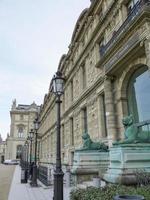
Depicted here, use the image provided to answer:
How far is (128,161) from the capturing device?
7.75 meters

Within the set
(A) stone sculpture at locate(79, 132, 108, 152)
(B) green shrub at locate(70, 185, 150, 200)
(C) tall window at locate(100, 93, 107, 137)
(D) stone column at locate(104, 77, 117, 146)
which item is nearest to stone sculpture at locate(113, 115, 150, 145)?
(B) green shrub at locate(70, 185, 150, 200)

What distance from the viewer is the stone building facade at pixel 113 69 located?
1001 centimetres

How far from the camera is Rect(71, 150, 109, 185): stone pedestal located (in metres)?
11.3

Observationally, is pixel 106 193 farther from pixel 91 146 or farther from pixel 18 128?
pixel 18 128

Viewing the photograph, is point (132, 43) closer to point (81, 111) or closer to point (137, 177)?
point (137, 177)

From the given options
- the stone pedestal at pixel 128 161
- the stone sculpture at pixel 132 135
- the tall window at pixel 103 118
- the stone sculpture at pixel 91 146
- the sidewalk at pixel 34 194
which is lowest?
the sidewalk at pixel 34 194

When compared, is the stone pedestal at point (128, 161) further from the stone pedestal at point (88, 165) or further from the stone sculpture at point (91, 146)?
the stone sculpture at point (91, 146)

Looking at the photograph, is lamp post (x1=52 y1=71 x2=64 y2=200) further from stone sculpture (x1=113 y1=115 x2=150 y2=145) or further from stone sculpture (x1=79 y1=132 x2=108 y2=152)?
stone sculpture (x1=79 y1=132 x2=108 y2=152)

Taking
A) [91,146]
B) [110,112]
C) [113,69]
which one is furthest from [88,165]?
[113,69]

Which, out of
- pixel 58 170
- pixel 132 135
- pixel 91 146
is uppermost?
pixel 132 135

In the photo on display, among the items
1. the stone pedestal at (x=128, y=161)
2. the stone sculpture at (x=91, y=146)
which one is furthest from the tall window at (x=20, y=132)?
the stone pedestal at (x=128, y=161)

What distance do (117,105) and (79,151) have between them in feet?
10.7

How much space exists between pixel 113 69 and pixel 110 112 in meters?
2.35

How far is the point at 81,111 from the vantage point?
1877 cm
